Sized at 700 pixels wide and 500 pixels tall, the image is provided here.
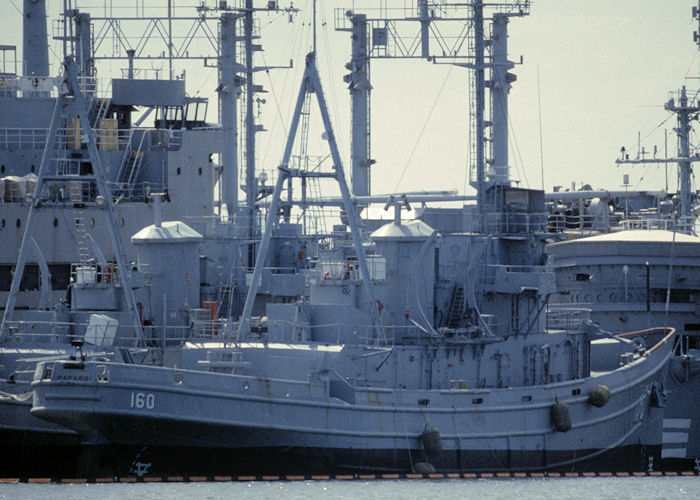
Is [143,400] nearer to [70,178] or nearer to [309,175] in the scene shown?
[70,178]

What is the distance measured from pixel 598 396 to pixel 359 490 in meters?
8.17

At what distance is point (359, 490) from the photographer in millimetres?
28938

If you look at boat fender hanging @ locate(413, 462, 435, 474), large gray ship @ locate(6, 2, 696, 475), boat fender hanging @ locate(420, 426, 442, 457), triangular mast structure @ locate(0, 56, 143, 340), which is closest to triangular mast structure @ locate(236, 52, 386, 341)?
large gray ship @ locate(6, 2, 696, 475)

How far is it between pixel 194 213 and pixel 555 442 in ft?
48.6

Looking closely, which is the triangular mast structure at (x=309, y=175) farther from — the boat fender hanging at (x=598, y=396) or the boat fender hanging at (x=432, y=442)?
the boat fender hanging at (x=598, y=396)

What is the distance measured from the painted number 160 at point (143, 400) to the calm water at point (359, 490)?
1519mm

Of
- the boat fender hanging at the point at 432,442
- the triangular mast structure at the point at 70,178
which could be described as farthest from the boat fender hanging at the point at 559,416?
the triangular mast structure at the point at 70,178

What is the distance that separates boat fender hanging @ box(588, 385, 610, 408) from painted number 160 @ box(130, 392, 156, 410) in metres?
11.2

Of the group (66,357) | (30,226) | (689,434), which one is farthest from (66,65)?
(689,434)

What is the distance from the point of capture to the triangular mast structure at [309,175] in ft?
103

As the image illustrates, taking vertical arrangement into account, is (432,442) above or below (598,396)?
below

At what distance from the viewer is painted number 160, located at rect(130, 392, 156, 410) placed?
28.4m

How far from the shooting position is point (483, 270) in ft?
115

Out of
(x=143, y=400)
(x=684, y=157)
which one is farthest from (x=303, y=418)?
(x=684, y=157)
